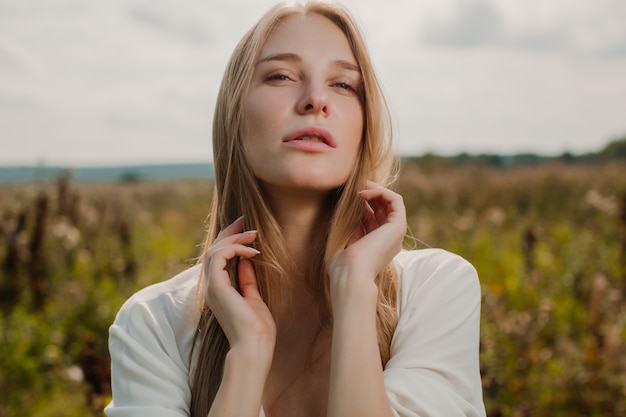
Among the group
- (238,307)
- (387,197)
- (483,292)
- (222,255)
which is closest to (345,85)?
(387,197)

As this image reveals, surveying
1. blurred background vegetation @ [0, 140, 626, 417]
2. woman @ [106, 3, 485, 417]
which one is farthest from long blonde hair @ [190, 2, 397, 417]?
blurred background vegetation @ [0, 140, 626, 417]

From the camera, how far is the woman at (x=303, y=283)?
1.93 meters

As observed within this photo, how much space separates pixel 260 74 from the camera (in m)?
2.16

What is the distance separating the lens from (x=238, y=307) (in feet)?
6.47

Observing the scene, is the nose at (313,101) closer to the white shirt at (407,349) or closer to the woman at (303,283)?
the woman at (303,283)

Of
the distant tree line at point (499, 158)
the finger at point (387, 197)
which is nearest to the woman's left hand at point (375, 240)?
the finger at point (387, 197)

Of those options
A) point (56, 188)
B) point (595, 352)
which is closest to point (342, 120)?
point (595, 352)

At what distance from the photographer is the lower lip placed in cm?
204

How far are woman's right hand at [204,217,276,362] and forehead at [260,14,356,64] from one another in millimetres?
569

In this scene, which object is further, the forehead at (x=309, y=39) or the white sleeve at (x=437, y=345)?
the forehead at (x=309, y=39)

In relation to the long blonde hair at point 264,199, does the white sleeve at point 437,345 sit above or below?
below

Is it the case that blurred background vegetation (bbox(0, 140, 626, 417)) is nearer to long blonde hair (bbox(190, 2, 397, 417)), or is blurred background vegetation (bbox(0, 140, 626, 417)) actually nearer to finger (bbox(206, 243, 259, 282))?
long blonde hair (bbox(190, 2, 397, 417))

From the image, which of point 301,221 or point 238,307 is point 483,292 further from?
point 238,307

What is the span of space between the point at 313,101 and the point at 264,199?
39 cm
